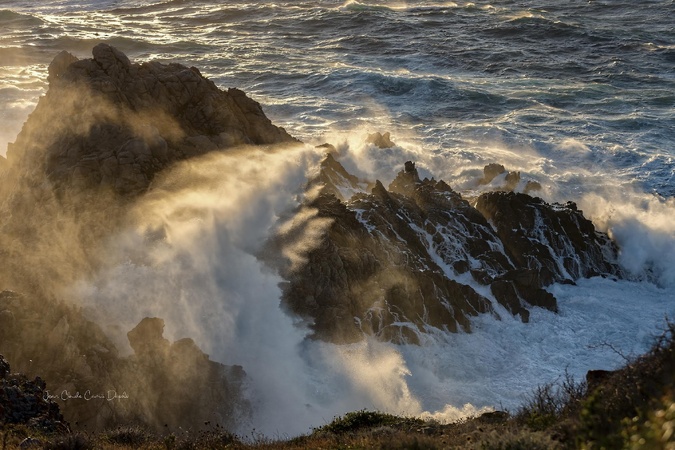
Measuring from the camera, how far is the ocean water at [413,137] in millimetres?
19938

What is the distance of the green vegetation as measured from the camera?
9.06m

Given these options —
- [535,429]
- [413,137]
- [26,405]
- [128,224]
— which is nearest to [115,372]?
[26,405]

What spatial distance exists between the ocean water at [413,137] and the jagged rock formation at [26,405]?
3.27 meters

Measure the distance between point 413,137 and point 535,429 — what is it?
28.5 meters

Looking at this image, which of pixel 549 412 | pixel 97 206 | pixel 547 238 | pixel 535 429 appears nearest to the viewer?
pixel 535 429

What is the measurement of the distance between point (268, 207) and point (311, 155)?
5086 mm

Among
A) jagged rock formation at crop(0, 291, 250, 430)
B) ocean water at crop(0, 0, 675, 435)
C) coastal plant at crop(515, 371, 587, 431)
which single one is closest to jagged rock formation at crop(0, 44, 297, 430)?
jagged rock formation at crop(0, 291, 250, 430)

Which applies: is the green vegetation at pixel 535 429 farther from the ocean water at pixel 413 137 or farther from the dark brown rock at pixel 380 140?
the dark brown rock at pixel 380 140

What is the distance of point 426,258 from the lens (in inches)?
971

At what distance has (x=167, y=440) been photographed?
1349 centimetres

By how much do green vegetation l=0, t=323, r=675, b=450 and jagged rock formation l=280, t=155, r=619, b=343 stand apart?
5242 millimetres

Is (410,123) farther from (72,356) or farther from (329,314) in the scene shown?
(72,356)

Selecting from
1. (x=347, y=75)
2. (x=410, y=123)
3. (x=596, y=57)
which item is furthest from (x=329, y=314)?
(x=596, y=57)

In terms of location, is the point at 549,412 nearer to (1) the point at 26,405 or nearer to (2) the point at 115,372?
(2) the point at 115,372
